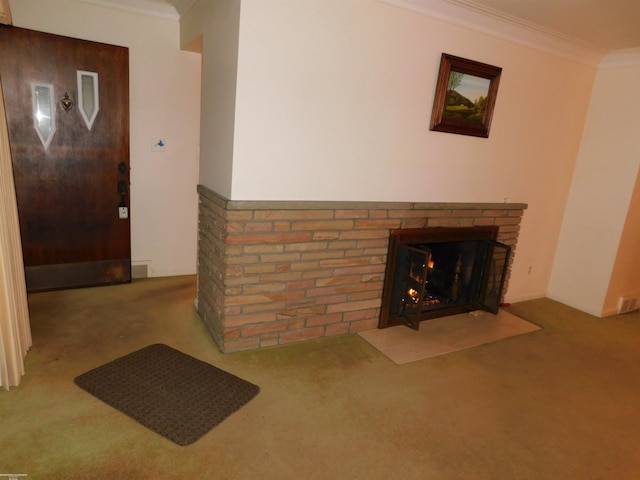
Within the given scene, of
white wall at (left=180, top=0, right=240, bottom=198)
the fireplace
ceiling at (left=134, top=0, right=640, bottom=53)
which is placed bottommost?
the fireplace

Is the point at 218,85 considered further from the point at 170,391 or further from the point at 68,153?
the point at 170,391

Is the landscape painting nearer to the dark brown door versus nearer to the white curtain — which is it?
the dark brown door

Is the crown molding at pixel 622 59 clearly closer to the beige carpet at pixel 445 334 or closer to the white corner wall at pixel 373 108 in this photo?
the white corner wall at pixel 373 108

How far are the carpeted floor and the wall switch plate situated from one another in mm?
1387

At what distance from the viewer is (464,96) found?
2842 mm

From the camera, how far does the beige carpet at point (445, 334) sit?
107 inches

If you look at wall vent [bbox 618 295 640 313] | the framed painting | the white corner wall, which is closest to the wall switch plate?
the white corner wall

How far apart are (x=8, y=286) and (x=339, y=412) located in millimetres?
1826

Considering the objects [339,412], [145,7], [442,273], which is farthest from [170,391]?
[145,7]

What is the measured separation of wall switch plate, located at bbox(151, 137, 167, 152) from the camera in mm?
3482

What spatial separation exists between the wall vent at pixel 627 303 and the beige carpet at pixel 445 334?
1.22m

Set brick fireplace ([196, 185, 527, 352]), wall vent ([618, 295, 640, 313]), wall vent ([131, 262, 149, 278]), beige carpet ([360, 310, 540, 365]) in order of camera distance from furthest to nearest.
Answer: wall vent ([618, 295, 640, 313]) < wall vent ([131, 262, 149, 278]) < beige carpet ([360, 310, 540, 365]) < brick fireplace ([196, 185, 527, 352])

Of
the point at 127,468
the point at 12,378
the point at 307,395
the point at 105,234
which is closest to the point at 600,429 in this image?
the point at 307,395

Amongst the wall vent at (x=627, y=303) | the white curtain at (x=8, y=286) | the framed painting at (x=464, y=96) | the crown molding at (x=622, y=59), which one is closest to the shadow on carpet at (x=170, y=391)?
the white curtain at (x=8, y=286)
